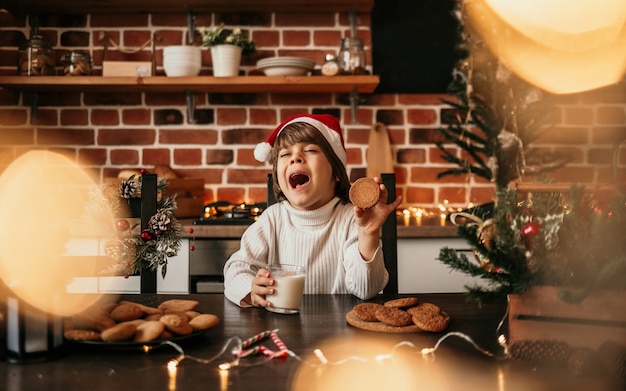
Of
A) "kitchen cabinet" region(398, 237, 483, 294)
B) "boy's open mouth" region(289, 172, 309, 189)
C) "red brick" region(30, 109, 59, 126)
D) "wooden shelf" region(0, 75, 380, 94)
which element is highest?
"wooden shelf" region(0, 75, 380, 94)

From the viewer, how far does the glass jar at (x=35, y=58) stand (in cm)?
257

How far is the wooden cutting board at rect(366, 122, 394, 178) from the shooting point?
2676 millimetres

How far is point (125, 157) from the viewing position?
2738 mm

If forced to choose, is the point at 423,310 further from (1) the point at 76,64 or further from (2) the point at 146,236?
(1) the point at 76,64

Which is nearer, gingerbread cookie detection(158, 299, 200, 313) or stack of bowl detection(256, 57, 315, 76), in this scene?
gingerbread cookie detection(158, 299, 200, 313)

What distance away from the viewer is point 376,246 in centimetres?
140

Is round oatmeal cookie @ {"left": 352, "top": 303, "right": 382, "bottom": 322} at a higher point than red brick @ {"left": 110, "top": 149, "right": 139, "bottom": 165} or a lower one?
lower

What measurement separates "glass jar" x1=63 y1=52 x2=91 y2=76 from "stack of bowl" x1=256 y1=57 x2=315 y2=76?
764 millimetres

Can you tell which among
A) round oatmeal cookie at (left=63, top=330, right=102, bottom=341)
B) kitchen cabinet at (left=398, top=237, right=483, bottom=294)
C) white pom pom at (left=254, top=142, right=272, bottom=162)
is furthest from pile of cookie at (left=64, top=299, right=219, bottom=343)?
kitchen cabinet at (left=398, top=237, right=483, bottom=294)

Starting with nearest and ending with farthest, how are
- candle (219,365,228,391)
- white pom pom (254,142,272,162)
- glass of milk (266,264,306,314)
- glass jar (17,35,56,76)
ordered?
candle (219,365,228,391) < glass of milk (266,264,306,314) < white pom pom (254,142,272,162) < glass jar (17,35,56,76)

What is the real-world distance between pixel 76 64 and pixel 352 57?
119cm

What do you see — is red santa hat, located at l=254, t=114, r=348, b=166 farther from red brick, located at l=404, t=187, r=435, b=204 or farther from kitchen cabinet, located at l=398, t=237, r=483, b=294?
red brick, located at l=404, t=187, r=435, b=204

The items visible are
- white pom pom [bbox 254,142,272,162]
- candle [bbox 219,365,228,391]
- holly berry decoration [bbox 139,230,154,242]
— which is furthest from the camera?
white pom pom [bbox 254,142,272,162]

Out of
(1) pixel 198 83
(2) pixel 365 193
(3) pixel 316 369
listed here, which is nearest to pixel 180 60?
(1) pixel 198 83
